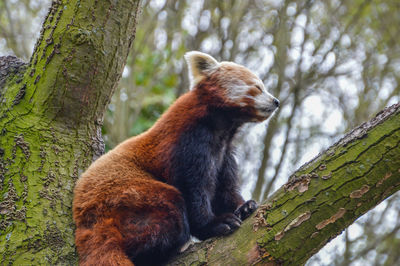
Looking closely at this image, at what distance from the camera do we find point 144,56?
335 inches

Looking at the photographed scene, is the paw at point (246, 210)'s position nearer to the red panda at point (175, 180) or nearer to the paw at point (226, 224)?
the red panda at point (175, 180)

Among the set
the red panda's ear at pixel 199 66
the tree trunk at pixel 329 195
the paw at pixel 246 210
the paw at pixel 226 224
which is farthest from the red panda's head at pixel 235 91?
the tree trunk at pixel 329 195

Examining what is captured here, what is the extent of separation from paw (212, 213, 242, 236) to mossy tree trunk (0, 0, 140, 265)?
104 centimetres

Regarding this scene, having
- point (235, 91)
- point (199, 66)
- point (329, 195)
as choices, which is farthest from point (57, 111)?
point (329, 195)

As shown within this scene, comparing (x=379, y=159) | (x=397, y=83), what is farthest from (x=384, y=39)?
(x=379, y=159)

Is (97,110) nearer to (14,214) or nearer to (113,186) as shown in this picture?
(113,186)

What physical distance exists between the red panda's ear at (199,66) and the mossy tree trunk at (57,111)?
743 millimetres

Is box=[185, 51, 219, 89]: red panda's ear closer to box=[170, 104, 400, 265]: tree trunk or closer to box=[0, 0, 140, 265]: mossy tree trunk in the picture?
box=[0, 0, 140, 265]: mossy tree trunk

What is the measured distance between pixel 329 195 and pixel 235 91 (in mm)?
1686

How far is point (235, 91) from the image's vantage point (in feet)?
12.6

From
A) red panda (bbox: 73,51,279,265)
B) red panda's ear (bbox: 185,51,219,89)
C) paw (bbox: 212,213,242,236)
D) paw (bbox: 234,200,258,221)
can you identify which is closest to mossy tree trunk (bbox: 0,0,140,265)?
red panda (bbox: 73,51,279,265)

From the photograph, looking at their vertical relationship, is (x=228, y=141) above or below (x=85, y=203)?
above

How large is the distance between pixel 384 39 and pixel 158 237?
6.97m

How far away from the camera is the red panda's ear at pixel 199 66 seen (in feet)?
13.2
